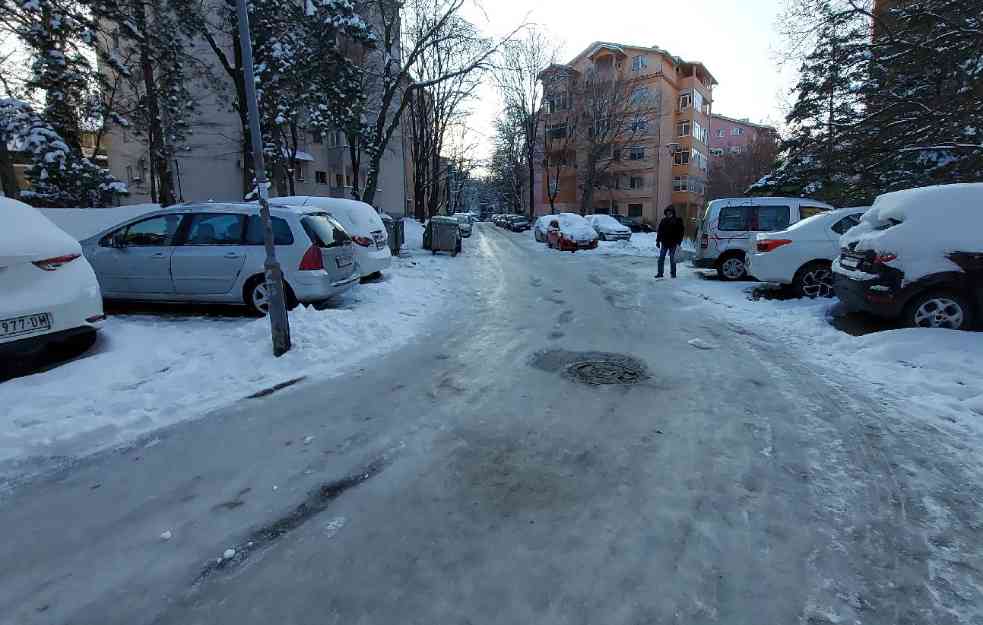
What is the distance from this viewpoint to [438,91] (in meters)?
34.6

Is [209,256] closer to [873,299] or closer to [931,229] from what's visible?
[873,299]

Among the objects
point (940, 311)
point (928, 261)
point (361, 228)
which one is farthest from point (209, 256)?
point (940, 311)

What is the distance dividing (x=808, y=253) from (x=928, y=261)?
312cm

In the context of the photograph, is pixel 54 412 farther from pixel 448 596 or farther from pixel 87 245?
pixel 87 245

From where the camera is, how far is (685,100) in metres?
53.6

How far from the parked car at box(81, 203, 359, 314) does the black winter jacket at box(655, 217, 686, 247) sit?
8452mm

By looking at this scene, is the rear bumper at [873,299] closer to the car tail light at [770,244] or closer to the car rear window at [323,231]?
the car tail light at [770,244]

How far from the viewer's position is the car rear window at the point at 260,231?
7.57 m

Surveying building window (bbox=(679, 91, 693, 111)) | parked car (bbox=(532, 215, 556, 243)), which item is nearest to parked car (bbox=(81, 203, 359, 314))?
parked car (bbox=(532, 215, 556, 243))

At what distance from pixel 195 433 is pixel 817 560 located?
4224mm

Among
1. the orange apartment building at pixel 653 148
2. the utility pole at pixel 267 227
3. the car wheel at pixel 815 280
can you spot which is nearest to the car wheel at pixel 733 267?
the car wheel at pixel 815 280

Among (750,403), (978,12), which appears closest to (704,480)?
(750,403)

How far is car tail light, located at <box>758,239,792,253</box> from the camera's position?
9.26 m

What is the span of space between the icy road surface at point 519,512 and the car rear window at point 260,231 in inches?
136
